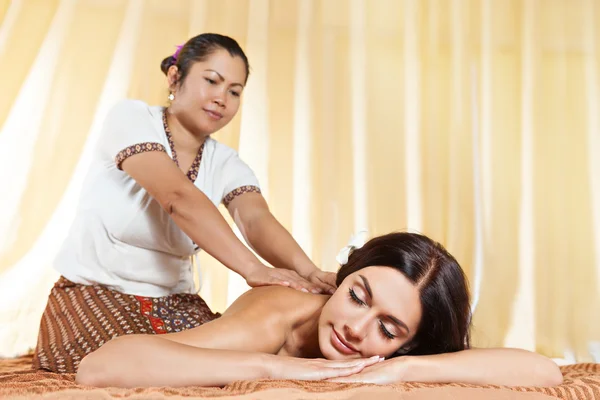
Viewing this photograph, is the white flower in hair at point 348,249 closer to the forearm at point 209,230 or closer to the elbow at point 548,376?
the forearm at point 209,230

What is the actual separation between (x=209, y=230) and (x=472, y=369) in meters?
0.73

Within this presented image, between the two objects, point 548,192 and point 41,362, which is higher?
point 548,192

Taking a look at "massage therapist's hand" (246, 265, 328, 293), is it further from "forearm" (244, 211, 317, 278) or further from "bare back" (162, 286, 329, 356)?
"forearm" (244, 211, 317, 278)

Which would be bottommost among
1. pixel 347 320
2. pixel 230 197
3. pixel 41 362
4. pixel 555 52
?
pixel 41 362

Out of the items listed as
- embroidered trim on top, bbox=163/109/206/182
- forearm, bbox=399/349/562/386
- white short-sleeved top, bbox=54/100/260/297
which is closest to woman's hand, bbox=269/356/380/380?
forearm, bbox=399/349/562/386

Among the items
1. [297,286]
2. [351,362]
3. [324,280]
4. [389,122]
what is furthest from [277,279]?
[389,122]

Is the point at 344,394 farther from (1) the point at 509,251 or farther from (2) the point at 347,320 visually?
(1) the point at 509,251

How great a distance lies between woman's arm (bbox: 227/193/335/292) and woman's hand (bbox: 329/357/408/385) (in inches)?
19.6

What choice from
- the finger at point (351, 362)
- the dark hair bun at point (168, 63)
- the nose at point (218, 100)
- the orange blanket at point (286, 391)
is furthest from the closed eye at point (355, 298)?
→ the dark hair bun at point (168, 63)

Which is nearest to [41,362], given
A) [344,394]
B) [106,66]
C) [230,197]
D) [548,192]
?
[230,197]

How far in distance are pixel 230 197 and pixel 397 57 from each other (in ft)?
4.81

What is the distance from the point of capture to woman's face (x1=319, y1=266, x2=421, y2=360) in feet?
4.80

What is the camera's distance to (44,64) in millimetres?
2941

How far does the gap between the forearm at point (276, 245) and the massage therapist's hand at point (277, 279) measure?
Result: 0.19m
